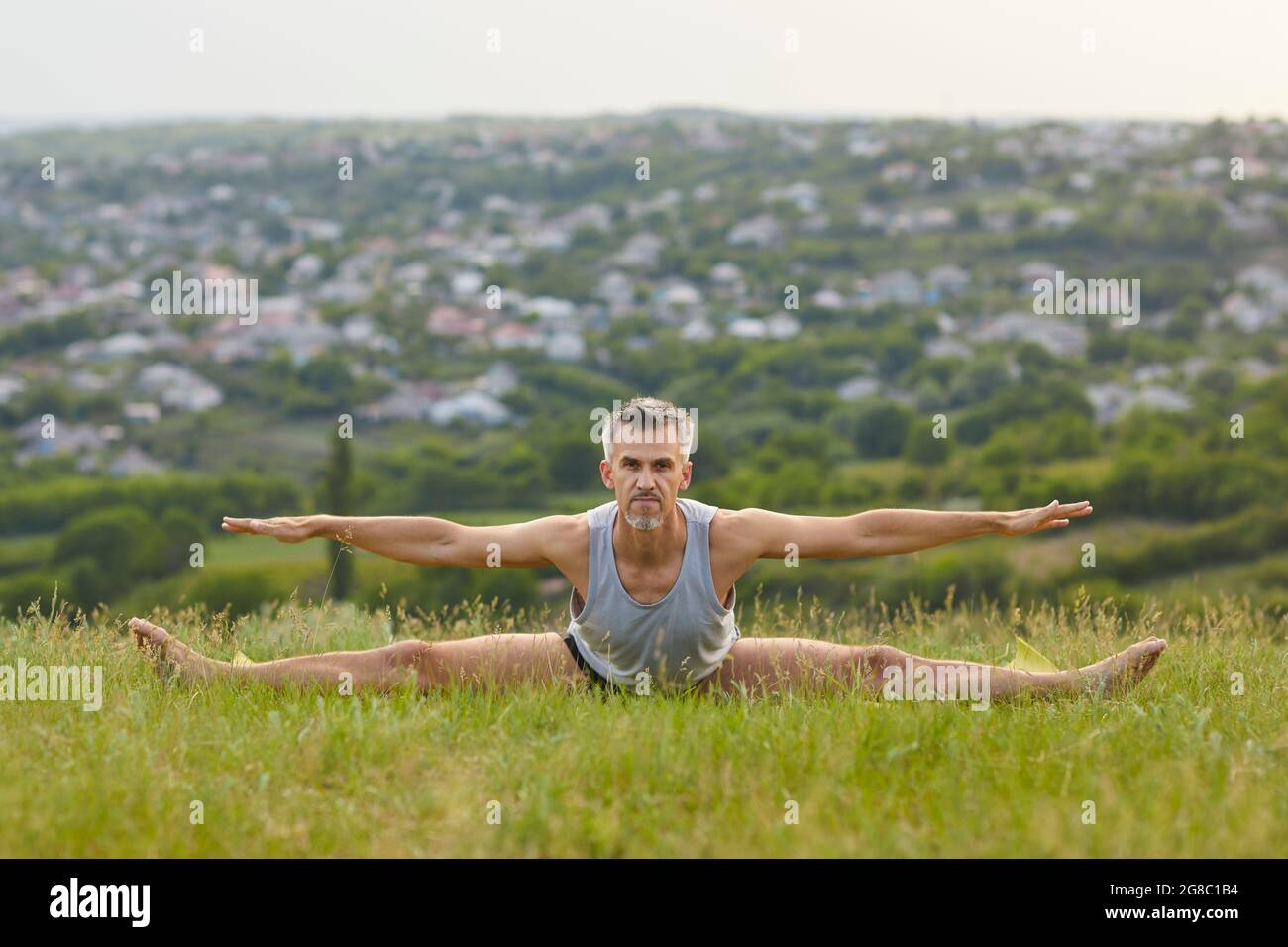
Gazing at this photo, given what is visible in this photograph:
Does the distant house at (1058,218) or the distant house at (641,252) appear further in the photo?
the distant house at (641,252)

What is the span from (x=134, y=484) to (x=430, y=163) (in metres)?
92.5

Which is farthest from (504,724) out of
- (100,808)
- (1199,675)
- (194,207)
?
(194,207)

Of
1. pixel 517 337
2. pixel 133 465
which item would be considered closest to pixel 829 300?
pixel 517 337

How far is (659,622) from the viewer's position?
5395mm

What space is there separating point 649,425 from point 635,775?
1.61 m

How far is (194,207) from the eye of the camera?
515ft

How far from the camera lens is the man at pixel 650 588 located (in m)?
5.35

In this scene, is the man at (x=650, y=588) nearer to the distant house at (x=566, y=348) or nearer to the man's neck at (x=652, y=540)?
the man's neck at (x=652, y=540)

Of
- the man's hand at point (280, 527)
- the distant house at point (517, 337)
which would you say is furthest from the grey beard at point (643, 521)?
the distant house at point (517, 337)

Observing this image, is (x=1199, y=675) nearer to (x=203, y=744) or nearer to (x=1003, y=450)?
(x=203, y=744)

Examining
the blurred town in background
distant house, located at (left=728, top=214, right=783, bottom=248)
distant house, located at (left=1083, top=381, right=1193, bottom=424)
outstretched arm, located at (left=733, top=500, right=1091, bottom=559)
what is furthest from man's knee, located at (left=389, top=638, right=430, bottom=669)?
distant house, located at (left=728, top=214, right=783, bottom=248)

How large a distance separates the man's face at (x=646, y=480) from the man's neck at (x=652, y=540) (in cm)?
6

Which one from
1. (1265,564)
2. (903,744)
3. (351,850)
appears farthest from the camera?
(1265,564)

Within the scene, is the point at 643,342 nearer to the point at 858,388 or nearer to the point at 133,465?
the point at 858,388
